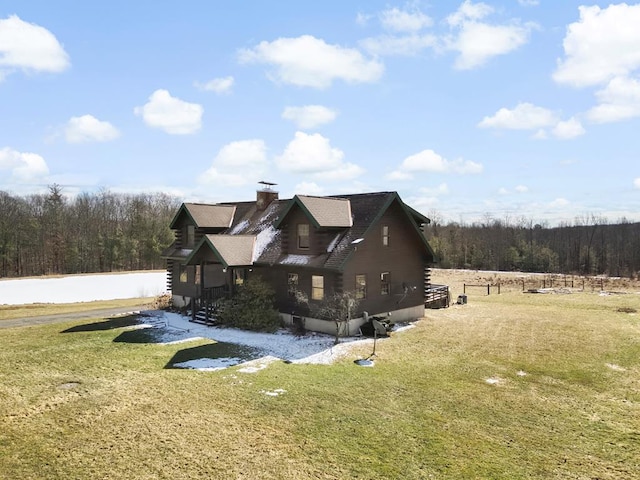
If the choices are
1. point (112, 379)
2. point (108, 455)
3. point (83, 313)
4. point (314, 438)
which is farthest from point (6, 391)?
point (83, 313)

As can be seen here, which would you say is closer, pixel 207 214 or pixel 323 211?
pixel 323 211

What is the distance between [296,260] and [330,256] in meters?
2.32

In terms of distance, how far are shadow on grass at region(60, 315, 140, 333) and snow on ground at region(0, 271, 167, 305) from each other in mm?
16951

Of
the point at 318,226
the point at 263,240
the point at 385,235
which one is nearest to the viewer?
the point at 318,226

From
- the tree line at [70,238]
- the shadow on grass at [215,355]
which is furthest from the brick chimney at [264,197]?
the tree line at [70,238]

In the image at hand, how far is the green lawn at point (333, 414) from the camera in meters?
10.2

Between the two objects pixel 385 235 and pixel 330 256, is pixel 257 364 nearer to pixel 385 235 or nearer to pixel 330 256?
pixel 330 256

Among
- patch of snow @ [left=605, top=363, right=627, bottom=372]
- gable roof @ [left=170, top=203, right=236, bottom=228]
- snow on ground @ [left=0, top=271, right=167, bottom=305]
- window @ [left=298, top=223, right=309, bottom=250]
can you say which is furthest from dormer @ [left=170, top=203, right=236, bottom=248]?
patch of snow @ [left=605, top=363, right=627, bottom=372]

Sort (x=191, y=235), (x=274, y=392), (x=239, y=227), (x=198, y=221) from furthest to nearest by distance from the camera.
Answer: (x=191, y=235)
(x=239, y=227)
(x=198, y=221)
(x=274, y=392)

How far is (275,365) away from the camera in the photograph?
1812 centimetres

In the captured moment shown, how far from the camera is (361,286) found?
80.4 feet

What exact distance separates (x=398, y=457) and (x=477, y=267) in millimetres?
76111

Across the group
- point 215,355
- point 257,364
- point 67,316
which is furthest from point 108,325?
Result: point 257,364

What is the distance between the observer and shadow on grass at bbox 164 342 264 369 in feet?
59.9
